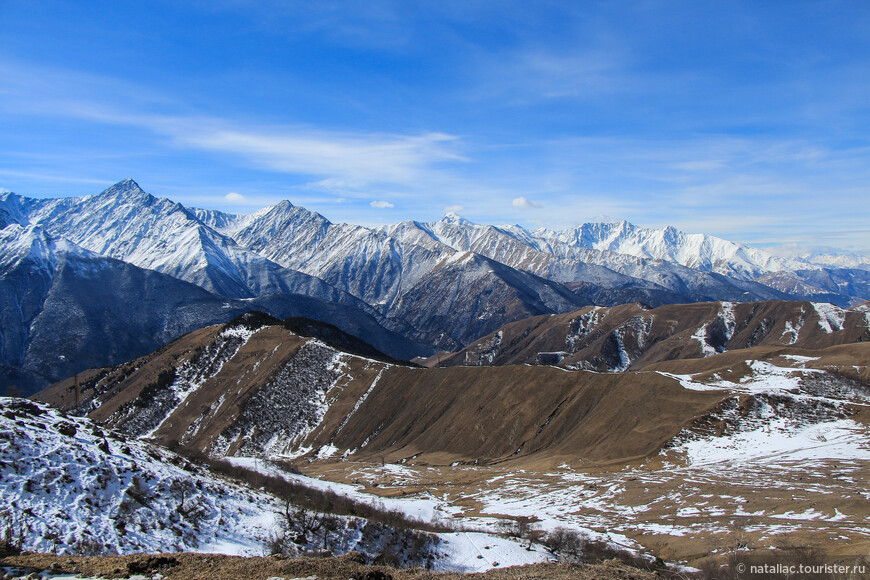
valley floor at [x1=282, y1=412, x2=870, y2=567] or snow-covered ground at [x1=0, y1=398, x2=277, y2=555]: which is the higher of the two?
snow-covered ground at [x1=0, y1=398, x2=277, y2=555]

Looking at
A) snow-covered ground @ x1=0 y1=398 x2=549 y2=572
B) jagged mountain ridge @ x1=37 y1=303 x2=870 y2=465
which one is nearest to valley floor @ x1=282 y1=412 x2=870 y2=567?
jagged mountain ridge @ x1=37 y1=303 x2=870 y2=465

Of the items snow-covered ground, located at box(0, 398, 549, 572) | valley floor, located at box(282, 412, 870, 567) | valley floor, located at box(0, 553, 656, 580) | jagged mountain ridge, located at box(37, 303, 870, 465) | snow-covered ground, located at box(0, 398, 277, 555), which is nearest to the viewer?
valley floor, located at box(0, 553, 656, 580)

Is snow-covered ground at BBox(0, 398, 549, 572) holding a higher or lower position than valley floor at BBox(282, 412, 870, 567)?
higher

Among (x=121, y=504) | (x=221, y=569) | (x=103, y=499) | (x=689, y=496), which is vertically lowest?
(x=689, y=496)

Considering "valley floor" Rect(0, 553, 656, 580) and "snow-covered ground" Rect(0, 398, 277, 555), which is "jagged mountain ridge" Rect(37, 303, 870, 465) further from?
"valley floor" Rect(0, 553, 656, 580)

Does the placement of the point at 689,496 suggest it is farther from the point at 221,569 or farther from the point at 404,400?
the point at 404,400

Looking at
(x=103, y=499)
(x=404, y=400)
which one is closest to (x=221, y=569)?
(x=103, y=499)

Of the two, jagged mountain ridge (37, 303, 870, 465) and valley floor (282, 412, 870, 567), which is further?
jagged mountain ridge (37, 303, 870, 465)

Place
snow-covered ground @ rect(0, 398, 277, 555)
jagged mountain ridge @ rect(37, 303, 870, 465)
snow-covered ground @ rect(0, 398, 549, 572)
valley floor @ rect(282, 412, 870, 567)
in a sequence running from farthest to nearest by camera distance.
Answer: jagged mountain ridge @ rect(37, 303, 870, 465) < valley floor @ rect(282, 412, 870, 567) < snow-covered ground @ rect(0, 398, 549, 572) < snow-covered ground @ rect(0, 398, 277, 555)

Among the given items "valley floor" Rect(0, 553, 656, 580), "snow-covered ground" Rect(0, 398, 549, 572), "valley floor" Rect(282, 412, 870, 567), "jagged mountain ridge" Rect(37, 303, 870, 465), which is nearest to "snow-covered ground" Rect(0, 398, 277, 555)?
"snow-covered ground" Rect(0, 398, 549, 572)

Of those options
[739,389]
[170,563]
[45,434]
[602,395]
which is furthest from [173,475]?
[739,389]

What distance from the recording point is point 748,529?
41.5 metres

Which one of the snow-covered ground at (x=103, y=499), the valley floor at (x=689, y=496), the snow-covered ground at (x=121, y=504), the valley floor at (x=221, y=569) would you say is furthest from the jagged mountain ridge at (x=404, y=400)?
the valley floor at (x=221, y=569)

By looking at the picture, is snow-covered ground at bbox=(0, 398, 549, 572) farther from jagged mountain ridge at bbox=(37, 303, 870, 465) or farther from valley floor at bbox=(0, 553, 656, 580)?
jagged mountain ridge at bbox=(37, 303, 870, 465)
